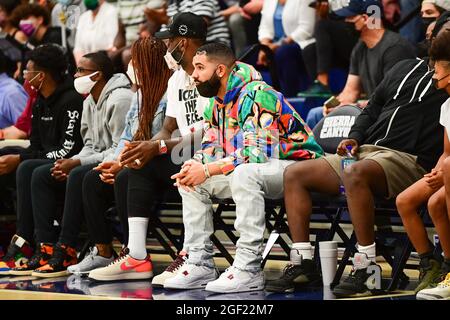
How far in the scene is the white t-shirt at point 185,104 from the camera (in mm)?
6339

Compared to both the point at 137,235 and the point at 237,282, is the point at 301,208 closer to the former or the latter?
the point at 237,282

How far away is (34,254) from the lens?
279 inches

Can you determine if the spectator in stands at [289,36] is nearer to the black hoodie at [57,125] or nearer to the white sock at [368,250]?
the black hoodie at [57,125]

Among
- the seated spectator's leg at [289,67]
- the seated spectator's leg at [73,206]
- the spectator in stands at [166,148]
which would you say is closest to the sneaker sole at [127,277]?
the spectator in stands at [166,148]

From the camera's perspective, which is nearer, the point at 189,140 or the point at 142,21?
the point at 189,140

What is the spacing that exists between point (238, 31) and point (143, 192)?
11.7 ft

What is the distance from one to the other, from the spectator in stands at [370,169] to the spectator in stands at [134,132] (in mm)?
1371

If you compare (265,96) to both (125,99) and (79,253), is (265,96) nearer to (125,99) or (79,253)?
(125,99)

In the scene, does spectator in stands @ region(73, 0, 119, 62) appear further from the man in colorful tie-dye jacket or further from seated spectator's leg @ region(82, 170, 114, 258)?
the man in colorful tie-dye jacket

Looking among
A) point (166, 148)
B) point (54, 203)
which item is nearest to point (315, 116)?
point (166, 148)

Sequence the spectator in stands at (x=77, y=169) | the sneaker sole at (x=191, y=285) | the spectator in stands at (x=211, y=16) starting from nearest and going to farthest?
the sneaker sole at (x=191, y=285), the spectator in stands at (x=77, y=169), the spectator in stands at (x=211, y=16)

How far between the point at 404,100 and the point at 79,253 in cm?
281
